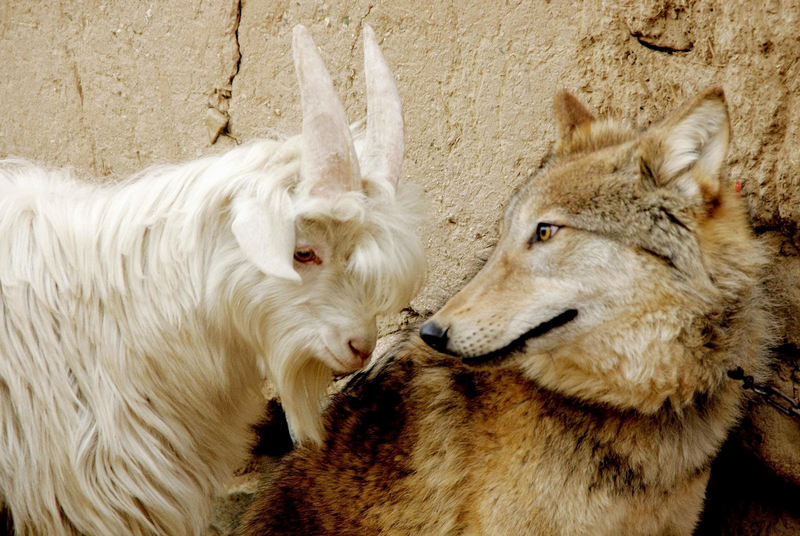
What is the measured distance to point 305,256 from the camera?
279 centimetres

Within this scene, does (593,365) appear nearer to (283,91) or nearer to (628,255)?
(628,255)

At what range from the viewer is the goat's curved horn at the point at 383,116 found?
9.42ft

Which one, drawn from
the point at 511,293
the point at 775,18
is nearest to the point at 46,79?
the point at 511,293

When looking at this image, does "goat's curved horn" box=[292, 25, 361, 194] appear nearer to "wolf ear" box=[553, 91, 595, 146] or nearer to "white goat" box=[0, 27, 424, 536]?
"white goat" box=[0, 27, 424, 536]

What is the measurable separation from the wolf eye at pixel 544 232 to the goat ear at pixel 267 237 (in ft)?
2.82

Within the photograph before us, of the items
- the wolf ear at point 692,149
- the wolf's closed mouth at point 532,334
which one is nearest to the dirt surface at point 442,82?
the wolf's closed mouth at point 532,334

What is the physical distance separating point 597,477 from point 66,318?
1.90 m

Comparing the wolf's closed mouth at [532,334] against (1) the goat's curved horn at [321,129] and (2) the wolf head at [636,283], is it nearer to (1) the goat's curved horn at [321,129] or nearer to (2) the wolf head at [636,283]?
(2) the wolf head at [636,283]

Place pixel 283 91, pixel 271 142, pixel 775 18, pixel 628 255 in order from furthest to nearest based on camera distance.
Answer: pixel 283 91
pixel 775 18
pixel 271 142
pixel 628 255

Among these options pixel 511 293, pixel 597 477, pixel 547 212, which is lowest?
pixel 597 477

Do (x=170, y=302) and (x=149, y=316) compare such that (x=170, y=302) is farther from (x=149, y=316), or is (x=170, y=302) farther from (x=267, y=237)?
(x=267, y=237)

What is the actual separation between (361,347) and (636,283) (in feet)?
3.06

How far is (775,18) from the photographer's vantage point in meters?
3.32

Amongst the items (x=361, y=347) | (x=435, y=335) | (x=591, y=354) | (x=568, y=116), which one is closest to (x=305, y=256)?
(x=361, y=347)
